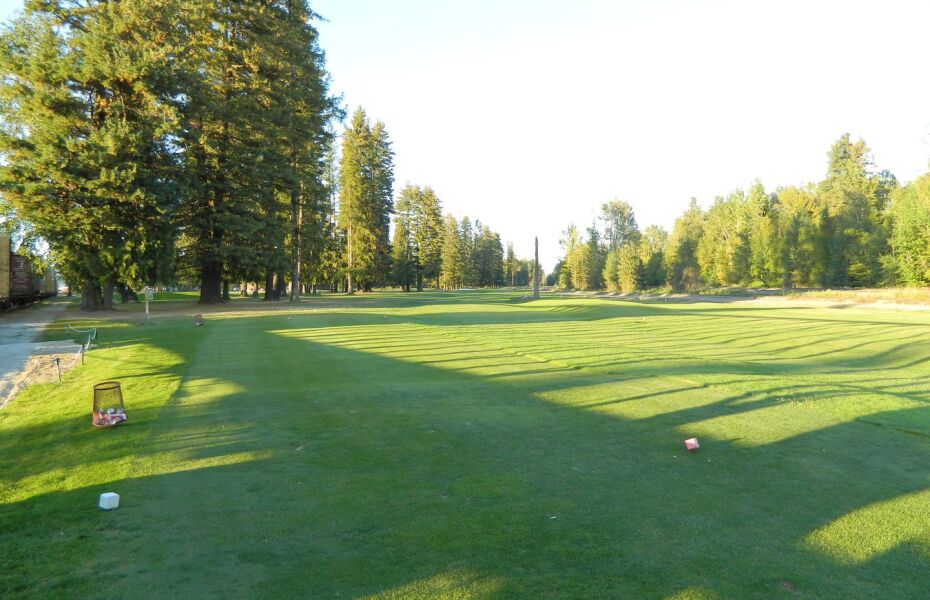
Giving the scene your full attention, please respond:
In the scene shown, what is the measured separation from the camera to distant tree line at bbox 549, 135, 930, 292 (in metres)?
49.4

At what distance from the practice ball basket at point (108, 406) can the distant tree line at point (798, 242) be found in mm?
57822

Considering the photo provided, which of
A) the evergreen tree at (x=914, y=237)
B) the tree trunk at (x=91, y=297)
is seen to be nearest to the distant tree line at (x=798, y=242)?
the evergreen tree at (x=914, y=237)

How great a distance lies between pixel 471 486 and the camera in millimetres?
5051

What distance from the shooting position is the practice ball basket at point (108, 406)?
24.0ft

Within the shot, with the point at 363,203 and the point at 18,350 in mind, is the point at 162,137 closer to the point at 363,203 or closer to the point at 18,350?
the point at 18,350

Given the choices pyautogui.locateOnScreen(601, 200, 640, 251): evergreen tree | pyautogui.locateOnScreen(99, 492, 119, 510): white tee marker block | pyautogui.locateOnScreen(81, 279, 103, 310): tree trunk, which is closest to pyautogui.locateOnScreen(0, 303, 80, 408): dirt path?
pyautogui.locateOnScreen(81, 279, 103, 310): tree trunk

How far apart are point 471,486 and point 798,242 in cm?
6846

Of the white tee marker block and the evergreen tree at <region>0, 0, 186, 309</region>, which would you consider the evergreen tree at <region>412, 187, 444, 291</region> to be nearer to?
Answer: the evergreen tree at <region>0, 0, 186, 309</region>

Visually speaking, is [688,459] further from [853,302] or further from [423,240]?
[423,240]

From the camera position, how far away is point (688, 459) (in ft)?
19.3

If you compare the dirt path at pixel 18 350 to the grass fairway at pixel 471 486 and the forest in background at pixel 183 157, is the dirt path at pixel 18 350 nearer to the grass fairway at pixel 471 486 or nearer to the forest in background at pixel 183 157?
the grass fairway at pixel 471 486

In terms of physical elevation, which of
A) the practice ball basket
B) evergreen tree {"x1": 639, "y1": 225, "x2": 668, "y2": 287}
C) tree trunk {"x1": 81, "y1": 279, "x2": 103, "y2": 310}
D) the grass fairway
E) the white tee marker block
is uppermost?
evergreen tree {"x1": 639, "y1": 225, "x2": 668, "y2": 287}

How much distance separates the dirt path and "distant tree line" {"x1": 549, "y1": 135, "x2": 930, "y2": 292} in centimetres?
A: 5902

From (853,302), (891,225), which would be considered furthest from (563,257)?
(853,302)
